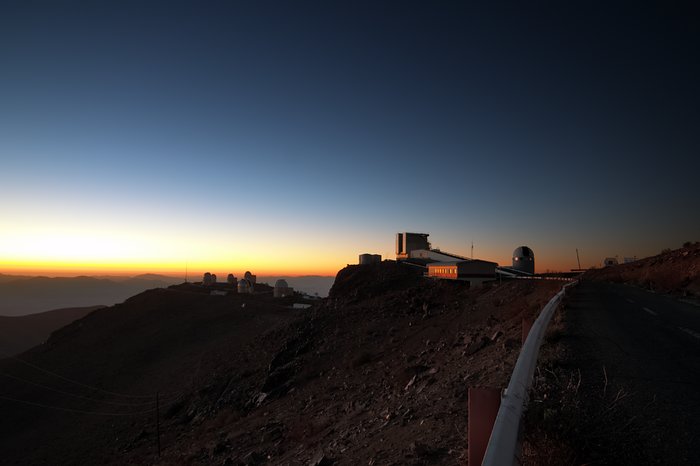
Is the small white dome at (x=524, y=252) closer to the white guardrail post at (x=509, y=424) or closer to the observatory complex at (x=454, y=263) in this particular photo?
the observatory complex at (x=454, y=263)

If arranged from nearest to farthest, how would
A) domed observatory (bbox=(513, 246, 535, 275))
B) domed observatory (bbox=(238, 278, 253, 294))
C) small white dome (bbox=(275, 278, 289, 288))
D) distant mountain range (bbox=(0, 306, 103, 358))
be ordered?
domed observatory (bbox=(513, 246, 535, 275)), small white dome (bbox=(275, 278, 289, 288)), domed observatory (bbox=(238, 278, 253, 294)), distant mountain range (bbox=(0, 306, 103, 358))

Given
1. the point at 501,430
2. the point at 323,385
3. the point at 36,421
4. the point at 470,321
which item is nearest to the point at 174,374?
the point at 36,421

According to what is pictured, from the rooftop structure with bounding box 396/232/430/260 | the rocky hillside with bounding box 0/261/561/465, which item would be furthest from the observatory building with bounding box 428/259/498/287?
the rooftop structure with bounding box 396/232/430/260

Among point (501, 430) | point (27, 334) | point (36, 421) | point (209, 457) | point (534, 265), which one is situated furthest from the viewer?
point (27, 334)

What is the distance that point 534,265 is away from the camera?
166 ft

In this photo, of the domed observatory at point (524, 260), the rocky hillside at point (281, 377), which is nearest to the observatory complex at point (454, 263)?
the domed observatory at point (524, 260)

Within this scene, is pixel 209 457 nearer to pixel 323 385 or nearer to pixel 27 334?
pixel 323 385

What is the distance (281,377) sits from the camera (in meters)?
23.9

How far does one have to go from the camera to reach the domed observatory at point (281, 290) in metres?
68.5

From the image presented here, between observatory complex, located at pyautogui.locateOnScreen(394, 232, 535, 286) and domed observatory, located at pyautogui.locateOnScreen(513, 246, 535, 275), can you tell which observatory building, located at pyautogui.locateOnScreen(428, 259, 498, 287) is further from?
domed observatory, located at pyautogui.locateOnScreen(513, 246, 535, 275)

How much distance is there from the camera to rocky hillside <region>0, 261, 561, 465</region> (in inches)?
342

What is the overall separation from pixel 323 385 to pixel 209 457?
6.12 meters

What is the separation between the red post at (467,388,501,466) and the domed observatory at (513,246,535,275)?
1992 inches

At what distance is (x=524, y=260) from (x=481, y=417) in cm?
5117
